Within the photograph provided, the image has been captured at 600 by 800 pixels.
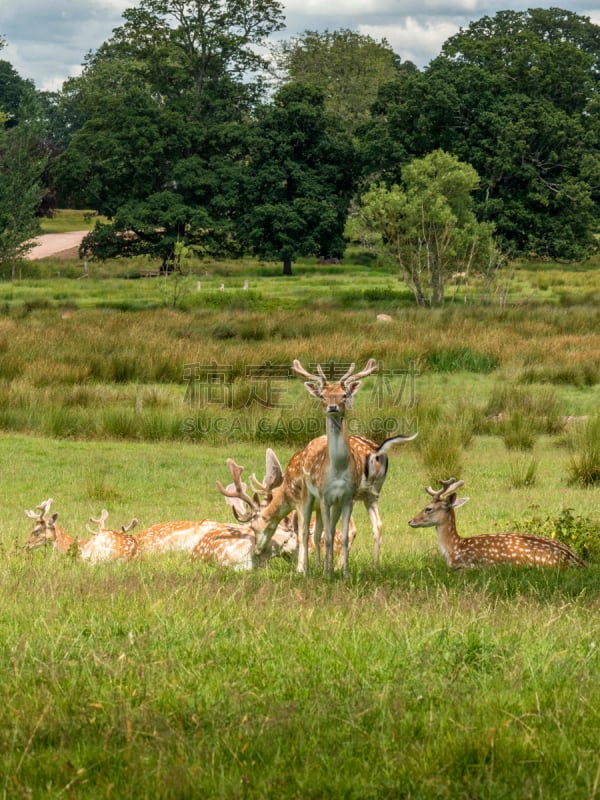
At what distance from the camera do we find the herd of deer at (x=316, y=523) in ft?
23.6

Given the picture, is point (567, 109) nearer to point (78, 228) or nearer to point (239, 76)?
point (239, 76)

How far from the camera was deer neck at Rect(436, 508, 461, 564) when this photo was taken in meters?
7.89

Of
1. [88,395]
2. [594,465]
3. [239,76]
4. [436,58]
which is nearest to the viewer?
[594,465]

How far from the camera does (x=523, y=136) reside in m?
48.0

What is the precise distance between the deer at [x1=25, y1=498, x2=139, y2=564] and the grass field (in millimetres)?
299

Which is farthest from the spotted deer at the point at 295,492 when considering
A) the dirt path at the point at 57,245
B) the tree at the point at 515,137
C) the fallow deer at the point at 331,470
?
the dirt path at the point at 57,245

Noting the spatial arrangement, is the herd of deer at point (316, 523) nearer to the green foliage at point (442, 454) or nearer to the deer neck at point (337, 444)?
the deer neck at point (337, 444)

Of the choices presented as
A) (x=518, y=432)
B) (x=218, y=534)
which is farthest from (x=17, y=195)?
(x=218, y=534)

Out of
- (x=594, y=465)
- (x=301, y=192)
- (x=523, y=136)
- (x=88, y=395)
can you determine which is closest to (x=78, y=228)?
(x=301, y=192)

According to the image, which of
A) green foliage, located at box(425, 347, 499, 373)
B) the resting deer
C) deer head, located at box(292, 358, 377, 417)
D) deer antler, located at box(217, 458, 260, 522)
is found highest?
deer head, located at box(292, 358, 377, 417)

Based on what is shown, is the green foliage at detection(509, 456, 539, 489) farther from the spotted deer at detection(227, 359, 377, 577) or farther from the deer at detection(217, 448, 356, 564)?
the spotted deer at detection(227, 359, 377, 577)

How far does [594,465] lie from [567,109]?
144ft

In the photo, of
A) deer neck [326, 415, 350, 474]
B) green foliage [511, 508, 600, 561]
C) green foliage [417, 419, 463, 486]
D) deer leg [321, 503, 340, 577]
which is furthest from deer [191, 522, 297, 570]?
green foliage [417, 419, 463, 486]

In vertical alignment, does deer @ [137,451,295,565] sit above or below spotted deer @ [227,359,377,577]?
below
